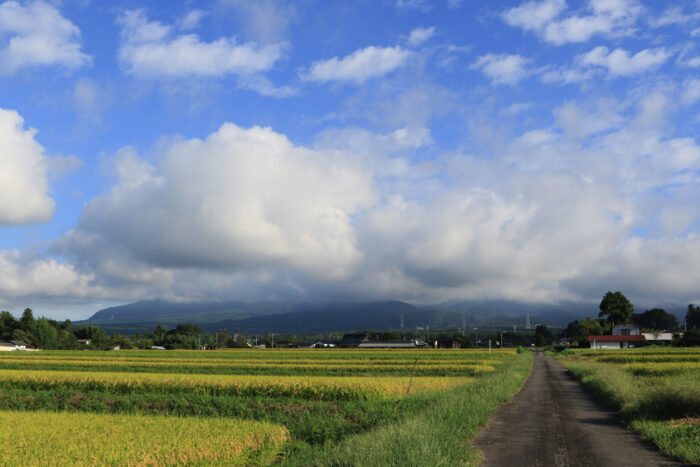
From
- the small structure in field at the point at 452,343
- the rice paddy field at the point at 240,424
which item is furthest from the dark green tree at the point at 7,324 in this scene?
the rice paddy field at the point at 240,424

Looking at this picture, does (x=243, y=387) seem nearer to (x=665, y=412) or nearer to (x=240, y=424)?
(x=240, y=424)

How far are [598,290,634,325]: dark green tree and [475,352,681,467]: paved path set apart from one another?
14746 centimetres

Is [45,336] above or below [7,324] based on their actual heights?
below

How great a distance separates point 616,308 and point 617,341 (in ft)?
88.7

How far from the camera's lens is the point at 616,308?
154875 mm

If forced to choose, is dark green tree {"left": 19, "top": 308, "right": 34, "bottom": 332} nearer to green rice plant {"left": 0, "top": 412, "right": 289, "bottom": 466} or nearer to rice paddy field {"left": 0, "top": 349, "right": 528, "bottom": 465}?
rice paddy field {"left": 0, "top": 349, "right": 528, "bottom": 465}

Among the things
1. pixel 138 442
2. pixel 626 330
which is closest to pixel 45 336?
pixel 138 442

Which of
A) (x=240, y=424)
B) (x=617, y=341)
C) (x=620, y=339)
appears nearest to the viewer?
(x=240, y=424)

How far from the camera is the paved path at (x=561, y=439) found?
12.9 m

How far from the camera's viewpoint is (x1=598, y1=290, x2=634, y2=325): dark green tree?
15400 centimetres

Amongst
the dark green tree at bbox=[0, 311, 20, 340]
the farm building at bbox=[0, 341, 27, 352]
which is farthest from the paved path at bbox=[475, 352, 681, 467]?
Answer: the dark green tree at bbox=[0, 311, 20, 340]

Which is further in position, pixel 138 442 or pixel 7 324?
pixel 7 324

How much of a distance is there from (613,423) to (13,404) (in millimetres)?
26620

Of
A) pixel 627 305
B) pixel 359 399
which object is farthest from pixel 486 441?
pixel 627 305
